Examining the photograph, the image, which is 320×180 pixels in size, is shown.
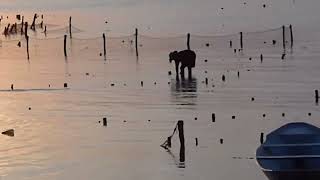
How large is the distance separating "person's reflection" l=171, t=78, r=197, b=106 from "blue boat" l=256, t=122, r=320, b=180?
77.2 feet


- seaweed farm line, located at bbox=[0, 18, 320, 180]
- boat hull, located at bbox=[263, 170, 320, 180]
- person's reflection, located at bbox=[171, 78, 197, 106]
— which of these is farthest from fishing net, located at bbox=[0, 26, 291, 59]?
boat hull, located at bbox=[263, 170, 320, 180]

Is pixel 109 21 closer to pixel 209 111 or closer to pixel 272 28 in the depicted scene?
pixel 272 28

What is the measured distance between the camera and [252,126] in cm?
3566

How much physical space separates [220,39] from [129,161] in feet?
267

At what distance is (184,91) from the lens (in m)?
50.9

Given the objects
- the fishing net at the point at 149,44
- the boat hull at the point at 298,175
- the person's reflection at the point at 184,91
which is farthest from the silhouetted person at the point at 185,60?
the boat hull at the point at 298,175

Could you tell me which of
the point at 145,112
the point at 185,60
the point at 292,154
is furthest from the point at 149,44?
the point at 292,154

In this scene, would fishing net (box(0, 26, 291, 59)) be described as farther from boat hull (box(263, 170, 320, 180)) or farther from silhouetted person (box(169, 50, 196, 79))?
boat hull (box(263, 170, 320, 180))

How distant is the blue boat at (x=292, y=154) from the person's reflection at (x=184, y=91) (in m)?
23.5

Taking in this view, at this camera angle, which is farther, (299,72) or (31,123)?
(299,72)

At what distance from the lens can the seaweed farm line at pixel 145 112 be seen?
2850 centimetres

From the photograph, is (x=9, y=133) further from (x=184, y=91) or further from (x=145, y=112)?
(x=184, y=91)

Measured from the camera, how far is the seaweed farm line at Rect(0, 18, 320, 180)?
93.5ft

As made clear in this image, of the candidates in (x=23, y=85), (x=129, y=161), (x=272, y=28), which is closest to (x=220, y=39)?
(x=272, y=28)
